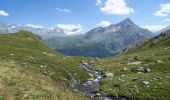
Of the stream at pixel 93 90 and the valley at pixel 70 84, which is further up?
the valley at pixel 70 84

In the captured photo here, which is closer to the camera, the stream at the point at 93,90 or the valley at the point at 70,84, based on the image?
the valley at the point at 70,84

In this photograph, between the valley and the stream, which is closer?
the valley

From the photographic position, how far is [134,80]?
65062mm

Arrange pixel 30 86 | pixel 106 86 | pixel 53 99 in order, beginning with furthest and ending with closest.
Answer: pixel 106 86 < pixel 30 86 < pixel 53 99

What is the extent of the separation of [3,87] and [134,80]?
47.8 meters

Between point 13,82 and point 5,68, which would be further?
point 5,68

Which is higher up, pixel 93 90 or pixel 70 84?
pixel 70 84

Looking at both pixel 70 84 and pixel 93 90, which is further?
pixel 70 84

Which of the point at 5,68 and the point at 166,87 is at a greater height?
Result: the point at 5,68

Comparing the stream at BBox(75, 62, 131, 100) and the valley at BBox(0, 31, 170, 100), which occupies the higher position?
the valley at BBox(0, 31, 170, 100)

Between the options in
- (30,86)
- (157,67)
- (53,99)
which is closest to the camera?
(53,99)

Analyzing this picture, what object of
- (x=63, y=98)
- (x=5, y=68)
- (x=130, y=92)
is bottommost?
(x=130, y=92)

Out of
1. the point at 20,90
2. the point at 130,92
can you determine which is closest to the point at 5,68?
the point at 20,90

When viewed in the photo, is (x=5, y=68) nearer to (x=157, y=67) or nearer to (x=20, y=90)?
(x=20, y=90)
